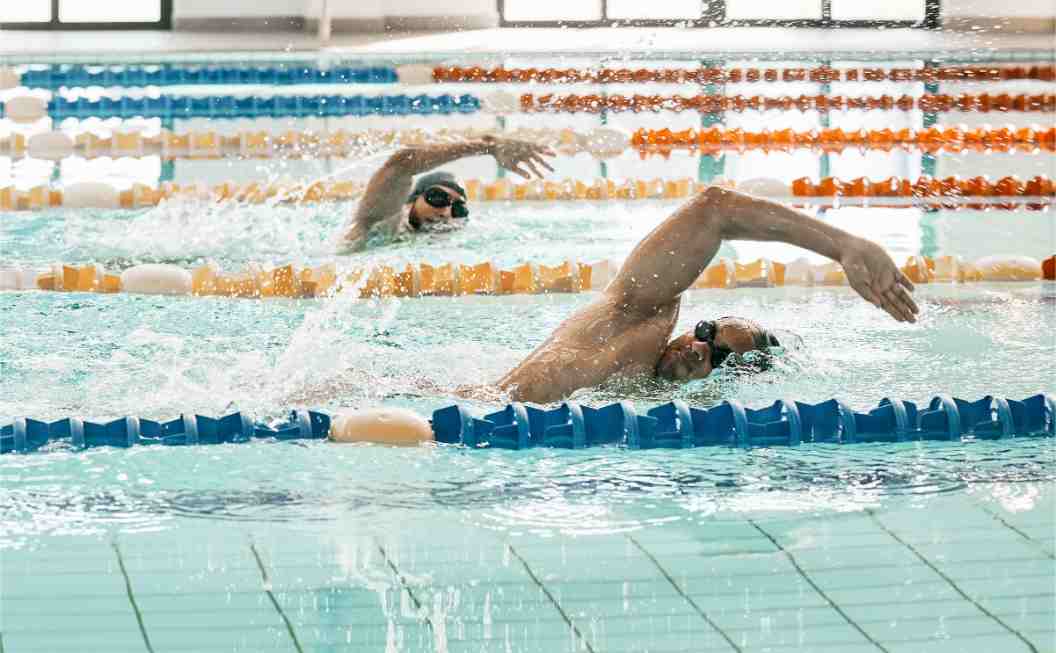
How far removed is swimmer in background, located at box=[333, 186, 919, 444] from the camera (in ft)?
10.4

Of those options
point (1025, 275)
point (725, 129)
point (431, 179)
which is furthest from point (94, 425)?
point (725, 129)

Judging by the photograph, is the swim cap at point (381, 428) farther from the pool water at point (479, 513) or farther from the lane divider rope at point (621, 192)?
the lane divider rope at point (621, 192)

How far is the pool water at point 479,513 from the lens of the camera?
2184 mm

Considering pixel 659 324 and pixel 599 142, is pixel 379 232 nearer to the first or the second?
pixel 659 324

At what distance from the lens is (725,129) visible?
24.5ft

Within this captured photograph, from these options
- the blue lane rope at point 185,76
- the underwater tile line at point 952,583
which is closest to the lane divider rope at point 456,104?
the blue lane rope at point 185,76

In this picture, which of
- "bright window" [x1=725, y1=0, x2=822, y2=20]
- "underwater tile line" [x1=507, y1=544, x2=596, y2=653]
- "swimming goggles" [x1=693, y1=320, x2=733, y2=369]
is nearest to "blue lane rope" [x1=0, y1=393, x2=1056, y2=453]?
"swimming goggles" [x1=693, y1=320, x2=733, y2=369]

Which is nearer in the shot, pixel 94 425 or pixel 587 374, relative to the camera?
pixel 94 425

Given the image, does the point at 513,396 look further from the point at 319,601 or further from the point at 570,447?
the point at 319,601

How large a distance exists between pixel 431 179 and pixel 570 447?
198cm

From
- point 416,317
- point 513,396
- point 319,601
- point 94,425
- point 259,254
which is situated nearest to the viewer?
point 319,601

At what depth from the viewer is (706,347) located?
3.19m

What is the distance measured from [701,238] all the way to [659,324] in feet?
0.68

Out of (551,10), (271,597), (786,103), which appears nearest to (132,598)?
(271,597)
